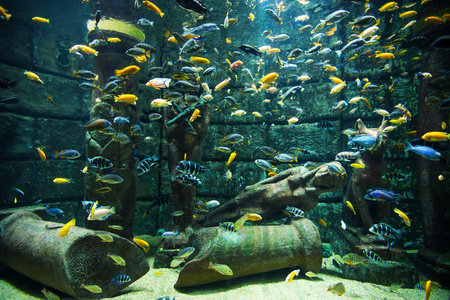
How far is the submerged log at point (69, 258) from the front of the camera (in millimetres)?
2504

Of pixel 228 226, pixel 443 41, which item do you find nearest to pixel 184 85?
pixel 228 226

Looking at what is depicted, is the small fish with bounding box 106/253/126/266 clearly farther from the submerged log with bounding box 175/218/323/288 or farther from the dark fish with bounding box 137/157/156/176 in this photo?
the dark fish with bounding box 137/157/156/176

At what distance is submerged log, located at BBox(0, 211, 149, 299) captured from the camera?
2.50m

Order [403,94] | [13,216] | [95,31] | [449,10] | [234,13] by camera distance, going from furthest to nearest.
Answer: [234,13]
[403,94]
[95,31]
[449,10]
[13,216]

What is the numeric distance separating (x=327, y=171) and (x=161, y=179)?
4898 mm

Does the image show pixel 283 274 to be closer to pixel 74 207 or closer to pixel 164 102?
pixel 164 102

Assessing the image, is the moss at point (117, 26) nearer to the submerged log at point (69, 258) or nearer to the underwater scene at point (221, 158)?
the underwater scene at point (221, 158)

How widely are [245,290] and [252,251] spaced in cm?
55

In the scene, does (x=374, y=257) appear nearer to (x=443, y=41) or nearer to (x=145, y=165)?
(x=443, y=41)

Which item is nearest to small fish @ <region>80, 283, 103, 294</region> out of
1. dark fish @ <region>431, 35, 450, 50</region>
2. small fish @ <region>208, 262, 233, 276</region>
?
small fish @ <region>208, 262, 233, 276</region>

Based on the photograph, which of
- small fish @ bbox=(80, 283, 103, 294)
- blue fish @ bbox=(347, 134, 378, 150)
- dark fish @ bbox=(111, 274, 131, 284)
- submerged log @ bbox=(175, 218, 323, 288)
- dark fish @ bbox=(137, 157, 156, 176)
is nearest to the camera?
small fish @ bbox=(80, 283, 103, 294)

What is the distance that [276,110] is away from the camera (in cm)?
638

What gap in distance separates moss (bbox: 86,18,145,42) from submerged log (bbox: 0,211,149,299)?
13.2ft

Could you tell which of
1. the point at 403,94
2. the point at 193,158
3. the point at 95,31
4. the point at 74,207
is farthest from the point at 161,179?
the point at 403,94
